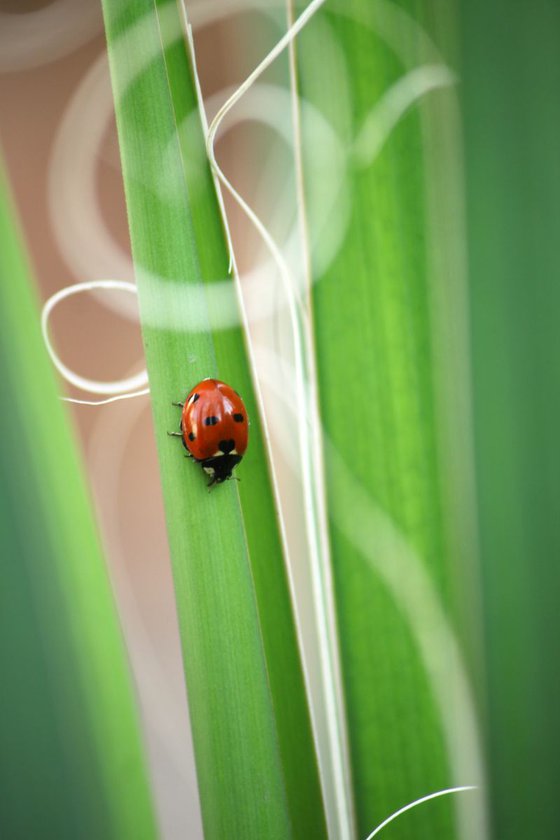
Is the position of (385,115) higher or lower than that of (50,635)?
higher

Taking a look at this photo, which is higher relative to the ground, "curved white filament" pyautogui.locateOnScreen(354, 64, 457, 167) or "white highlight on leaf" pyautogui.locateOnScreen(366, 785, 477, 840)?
"curved white filament" pyautogui.locateOnScreen(354, 64, 457, 167)

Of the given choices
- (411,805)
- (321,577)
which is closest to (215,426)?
(321,577)

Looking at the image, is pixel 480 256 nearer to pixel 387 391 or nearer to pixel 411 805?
pixel 387 391

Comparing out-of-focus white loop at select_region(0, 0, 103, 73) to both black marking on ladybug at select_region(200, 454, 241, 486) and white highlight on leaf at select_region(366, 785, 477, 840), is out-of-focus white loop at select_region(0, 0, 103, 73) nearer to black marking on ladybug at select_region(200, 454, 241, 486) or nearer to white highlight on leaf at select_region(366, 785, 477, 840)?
black marking on ladybug at select_region(200, 454, 241, 486)

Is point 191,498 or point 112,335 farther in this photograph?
point 112,335

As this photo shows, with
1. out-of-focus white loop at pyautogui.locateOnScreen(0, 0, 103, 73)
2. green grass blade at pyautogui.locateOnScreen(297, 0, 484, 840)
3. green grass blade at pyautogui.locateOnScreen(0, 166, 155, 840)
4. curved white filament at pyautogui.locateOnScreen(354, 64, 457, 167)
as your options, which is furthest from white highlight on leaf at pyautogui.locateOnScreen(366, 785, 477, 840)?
out-of-focus white loop at pyautogui.locateOnScreen(0, 0, 103, 73)

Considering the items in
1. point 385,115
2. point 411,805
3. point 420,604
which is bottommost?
point 411,805

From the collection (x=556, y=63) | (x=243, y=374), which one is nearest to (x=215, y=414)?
(x=243, y=374)
